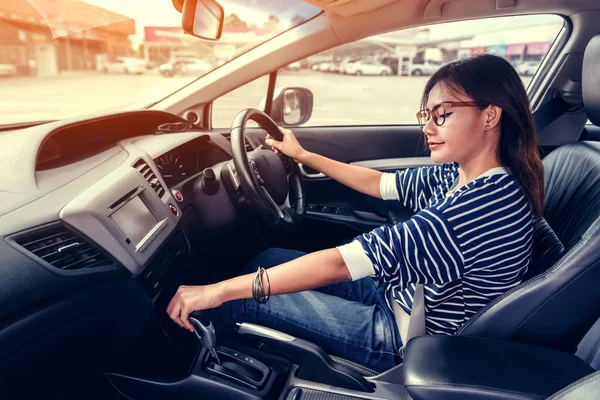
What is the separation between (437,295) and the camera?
1.23 m

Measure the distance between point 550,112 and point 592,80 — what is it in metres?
1.18

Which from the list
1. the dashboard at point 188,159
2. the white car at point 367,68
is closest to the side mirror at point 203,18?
the dashboard at point 188,159

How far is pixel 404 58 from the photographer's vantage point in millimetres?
3006

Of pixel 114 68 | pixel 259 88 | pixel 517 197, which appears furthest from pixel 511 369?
pixel 114 68

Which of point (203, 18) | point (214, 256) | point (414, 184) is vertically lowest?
point (214, 256)

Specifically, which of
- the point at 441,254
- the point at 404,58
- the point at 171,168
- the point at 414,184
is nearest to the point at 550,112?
the point at 404,58

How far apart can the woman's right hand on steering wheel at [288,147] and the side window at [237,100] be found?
48 centimetres

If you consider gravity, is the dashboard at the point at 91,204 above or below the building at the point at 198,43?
below

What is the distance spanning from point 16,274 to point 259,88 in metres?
1.76

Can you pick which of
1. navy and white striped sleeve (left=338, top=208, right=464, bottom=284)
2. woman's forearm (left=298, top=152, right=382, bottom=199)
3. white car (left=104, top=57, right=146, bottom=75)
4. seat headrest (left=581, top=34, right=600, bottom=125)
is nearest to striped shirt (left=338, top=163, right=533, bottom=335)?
navy and white striped sleeve (left=338, top=208, right=464, bottom=284)

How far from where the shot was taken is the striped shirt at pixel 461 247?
107 centimetres

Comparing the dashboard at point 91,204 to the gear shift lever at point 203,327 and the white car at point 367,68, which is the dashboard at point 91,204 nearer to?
the gear shift lever at point 203,327

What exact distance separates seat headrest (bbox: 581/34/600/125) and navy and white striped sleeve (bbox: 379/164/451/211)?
1.49 ft

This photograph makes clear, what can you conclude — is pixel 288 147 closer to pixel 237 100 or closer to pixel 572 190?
pixel 237 100
